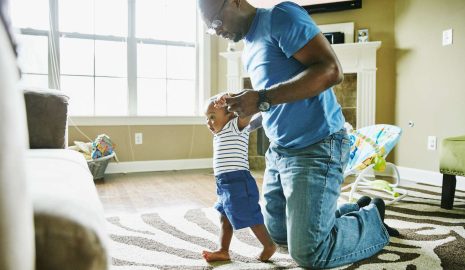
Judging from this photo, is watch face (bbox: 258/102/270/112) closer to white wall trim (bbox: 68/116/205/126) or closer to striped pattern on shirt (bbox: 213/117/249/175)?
striped pattern on shirt (bbox: 213/117/249/175)

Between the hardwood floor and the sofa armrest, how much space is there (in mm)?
958

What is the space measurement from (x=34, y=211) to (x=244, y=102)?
0.83 meters

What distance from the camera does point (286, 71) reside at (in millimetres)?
1293

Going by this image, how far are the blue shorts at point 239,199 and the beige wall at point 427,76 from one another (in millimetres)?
2536

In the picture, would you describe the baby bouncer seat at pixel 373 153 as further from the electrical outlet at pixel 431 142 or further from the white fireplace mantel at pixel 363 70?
the white fireplace mantel at pixel 363 70

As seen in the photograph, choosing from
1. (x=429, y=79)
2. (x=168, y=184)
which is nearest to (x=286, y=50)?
(x=168, y=184)

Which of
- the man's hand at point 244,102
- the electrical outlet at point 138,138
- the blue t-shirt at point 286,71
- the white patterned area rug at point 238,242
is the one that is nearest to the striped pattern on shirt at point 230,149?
the blue t-shirt at point 286,71

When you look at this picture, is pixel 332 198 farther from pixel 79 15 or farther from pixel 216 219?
pixel 79 15

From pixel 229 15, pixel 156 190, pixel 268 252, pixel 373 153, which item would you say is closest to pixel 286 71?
pixel 229 15

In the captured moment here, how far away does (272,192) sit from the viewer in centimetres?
149

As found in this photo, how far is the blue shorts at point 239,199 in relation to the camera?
133cm

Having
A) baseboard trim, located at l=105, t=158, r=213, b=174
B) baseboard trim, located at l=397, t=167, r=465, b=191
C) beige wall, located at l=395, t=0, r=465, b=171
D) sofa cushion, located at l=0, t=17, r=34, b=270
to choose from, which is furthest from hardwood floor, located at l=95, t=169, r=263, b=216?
sofa cushion, located at l=0, t=17, r=34, b=270

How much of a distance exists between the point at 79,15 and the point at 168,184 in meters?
1.97

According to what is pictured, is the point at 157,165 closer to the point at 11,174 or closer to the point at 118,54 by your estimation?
the point at 118,54
